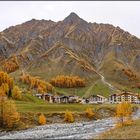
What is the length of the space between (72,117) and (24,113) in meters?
19.1

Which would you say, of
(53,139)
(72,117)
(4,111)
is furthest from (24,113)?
(53,139)

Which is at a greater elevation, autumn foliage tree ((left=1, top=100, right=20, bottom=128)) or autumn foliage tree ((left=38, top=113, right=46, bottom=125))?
autumn foliage tree ((left=1, top=100, right=20, bottom=128))

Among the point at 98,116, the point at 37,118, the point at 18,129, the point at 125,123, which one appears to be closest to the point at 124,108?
the point at 125,123

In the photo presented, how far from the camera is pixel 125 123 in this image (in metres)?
102

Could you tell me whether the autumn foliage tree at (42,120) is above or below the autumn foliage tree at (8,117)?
below

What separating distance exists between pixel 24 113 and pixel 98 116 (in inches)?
1653

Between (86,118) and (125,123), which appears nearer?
(125,123)

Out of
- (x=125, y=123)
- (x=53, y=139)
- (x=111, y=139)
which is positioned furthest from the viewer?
(x=125, y=123)

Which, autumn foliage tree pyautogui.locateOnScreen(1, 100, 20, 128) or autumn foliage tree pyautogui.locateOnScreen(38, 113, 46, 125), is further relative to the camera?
autumn foliage tree pyautogui.locateOnScreen(38, 113, 46, 125)

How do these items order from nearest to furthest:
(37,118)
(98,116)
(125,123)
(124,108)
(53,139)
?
(53,139) → (125,123) → (124,108) → (37,118) → (98,116)

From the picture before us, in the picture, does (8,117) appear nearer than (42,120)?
Yes

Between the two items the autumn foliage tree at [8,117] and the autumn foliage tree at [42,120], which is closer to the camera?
the autumn foliage tree at [8,117]

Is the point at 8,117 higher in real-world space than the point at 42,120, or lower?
higher

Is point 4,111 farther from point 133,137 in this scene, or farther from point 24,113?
point 133,137
